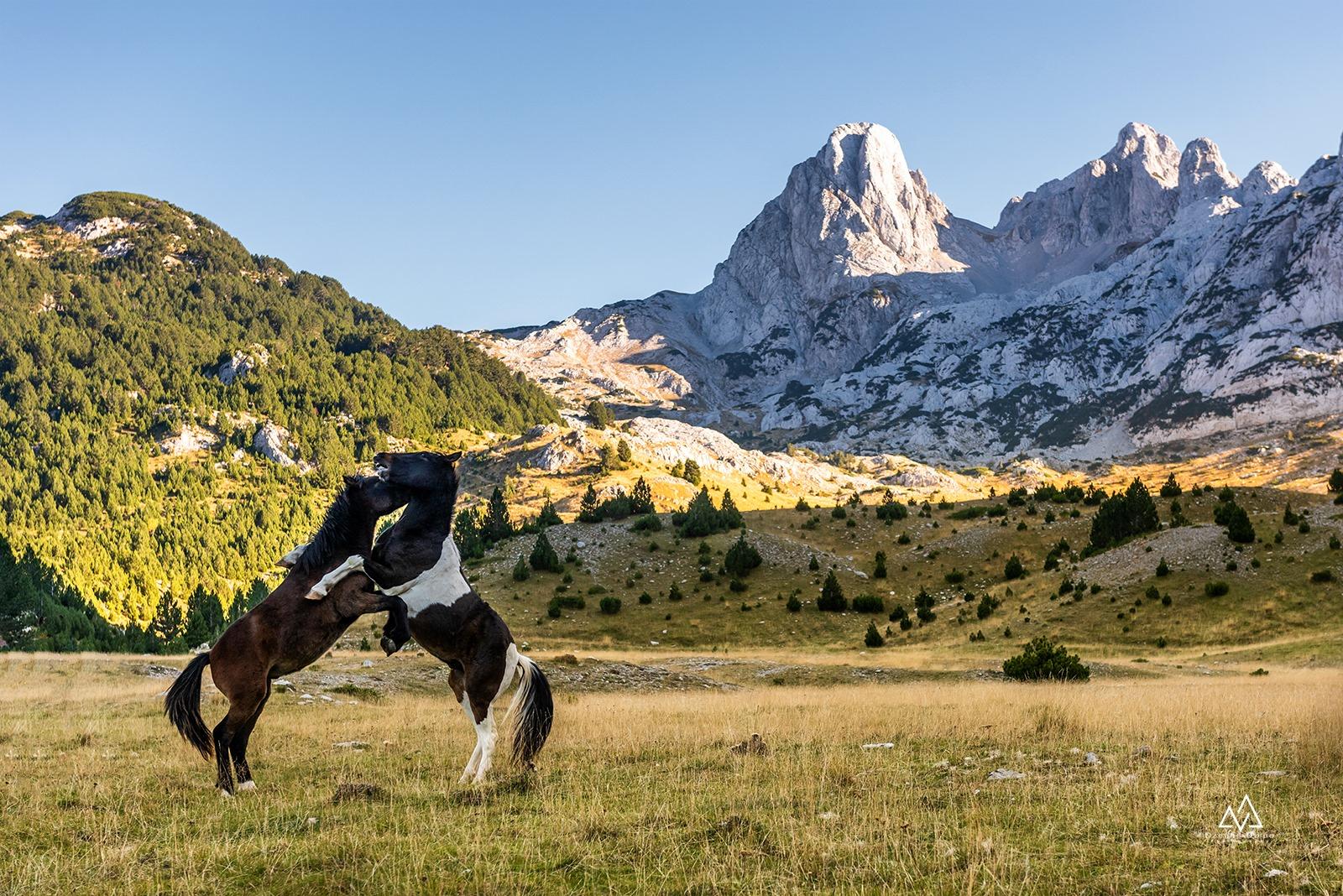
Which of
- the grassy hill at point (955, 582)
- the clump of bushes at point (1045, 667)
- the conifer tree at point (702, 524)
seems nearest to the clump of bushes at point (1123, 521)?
the grassy hill at point (955, 582)

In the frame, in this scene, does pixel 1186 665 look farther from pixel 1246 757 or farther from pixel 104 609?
pixel 104 609

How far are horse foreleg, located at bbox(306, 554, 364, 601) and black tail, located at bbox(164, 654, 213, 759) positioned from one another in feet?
6.38

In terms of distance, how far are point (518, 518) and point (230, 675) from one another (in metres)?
133

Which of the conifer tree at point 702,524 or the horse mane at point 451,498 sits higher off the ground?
the horse mane at point 451,498

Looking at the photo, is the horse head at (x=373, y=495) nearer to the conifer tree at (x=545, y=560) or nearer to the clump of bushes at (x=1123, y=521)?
the conifer tree at (x=545, y=560)

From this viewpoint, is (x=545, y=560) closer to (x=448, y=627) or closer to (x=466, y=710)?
(x=466, y=710)

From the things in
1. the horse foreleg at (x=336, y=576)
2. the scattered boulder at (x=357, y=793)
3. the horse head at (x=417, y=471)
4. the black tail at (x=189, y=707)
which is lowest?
the scattered boulder at (x=357, y=793)

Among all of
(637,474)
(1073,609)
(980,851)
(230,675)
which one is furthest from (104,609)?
(980,851)

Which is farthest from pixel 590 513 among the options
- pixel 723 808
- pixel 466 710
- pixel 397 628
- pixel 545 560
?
pixel 723 808

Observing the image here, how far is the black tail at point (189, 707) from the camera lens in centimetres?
1114

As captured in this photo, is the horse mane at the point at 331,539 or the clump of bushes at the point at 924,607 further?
the clump of bushes at the point at 924,607

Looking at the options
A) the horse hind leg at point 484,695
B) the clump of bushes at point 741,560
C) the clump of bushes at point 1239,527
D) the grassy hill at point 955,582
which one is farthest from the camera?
the clump of bushes at point 741,560

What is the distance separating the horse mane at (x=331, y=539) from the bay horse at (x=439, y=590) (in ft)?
1.13

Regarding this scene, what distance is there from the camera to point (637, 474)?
166 metres
